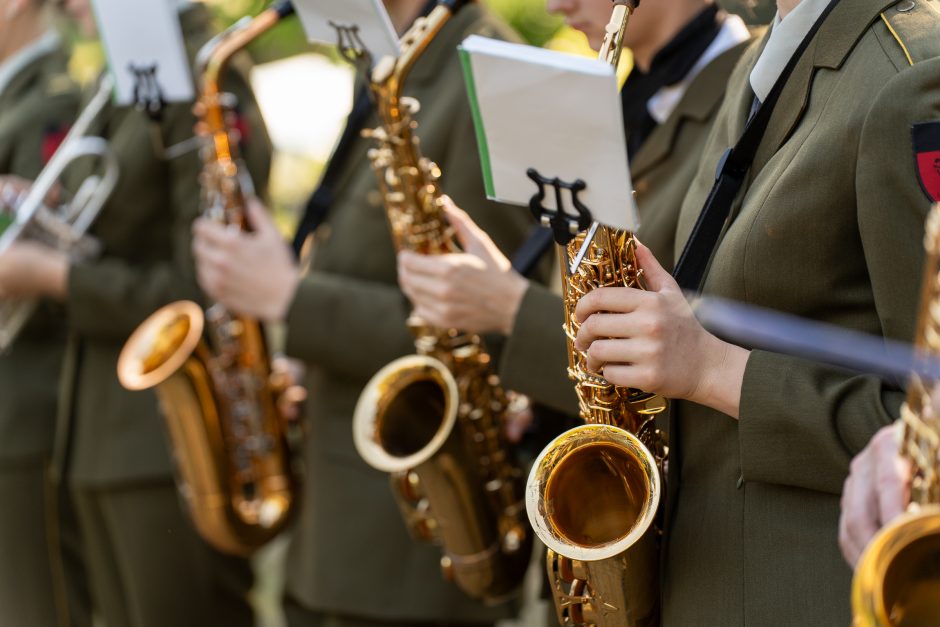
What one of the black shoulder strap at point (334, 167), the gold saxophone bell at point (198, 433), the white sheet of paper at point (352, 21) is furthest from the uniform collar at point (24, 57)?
the white sheet of paper at point (352, 21)

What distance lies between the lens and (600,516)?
6.80ft

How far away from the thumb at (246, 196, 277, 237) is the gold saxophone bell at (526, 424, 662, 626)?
5.82 ft

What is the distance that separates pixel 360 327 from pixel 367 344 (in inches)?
1.9

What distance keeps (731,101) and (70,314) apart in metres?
2.51

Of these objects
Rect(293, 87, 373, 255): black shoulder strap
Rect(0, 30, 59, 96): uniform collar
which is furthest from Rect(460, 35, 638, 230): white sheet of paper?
Rect(0, 30, 59, 96): uniform collar

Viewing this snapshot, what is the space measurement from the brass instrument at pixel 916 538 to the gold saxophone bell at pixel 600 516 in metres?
0.55

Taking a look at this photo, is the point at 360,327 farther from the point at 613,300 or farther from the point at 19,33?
the point at 19,33

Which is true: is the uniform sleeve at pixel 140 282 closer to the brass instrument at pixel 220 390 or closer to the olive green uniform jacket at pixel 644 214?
the brass instrument at pixel 220 390

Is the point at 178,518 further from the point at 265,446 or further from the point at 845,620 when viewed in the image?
the point at 845,620

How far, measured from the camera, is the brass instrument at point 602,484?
1924 millimetres

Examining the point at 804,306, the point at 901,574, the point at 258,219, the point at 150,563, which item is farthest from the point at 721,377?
the point at 150,563

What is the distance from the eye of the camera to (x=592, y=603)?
6.81 ft

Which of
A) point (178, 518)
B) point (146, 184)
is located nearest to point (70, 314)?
point (146, 184)

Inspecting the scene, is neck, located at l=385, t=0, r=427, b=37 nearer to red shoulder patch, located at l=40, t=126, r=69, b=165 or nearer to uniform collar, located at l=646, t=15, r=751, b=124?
uniform collar, located at l=646, t=15, r=751, b=124
